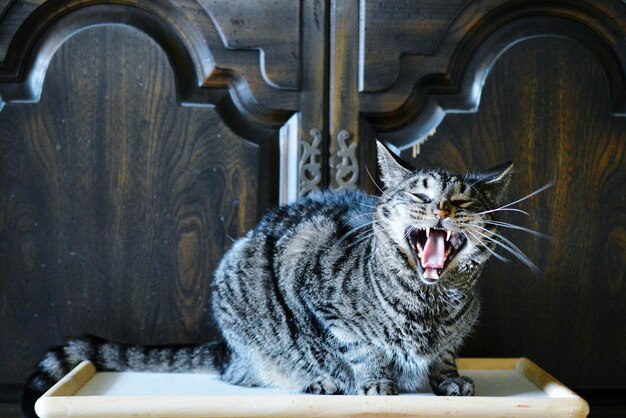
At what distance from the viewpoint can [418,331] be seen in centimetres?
118

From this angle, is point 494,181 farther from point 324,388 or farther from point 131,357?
point 131,357

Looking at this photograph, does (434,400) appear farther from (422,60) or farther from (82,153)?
(82,153)

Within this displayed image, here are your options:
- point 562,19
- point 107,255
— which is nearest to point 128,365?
point 107,255

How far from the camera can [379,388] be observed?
1.15m

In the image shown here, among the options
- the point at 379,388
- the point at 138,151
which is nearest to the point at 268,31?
the point at 138,151

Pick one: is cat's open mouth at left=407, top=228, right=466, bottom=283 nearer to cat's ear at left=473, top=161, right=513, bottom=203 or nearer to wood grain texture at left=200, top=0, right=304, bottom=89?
cat's ear at left=473, top=161, right=513, bottom=203

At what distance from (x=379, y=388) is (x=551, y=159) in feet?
2.03

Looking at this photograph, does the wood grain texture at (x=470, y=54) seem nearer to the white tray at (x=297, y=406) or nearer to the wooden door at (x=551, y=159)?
the wooden door at (x=551, y=159)

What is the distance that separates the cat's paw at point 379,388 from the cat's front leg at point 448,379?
96 mm

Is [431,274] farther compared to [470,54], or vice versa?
[470,54]

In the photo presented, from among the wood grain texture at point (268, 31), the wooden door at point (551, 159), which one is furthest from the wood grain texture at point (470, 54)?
the wood grain texture at point (268, 31)

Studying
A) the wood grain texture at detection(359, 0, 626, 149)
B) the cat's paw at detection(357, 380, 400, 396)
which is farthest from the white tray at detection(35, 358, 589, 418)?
the wood grain texture at detection(359, 0, 626, 149)

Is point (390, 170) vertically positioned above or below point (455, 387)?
above

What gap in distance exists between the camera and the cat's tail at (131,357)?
4.39ft
